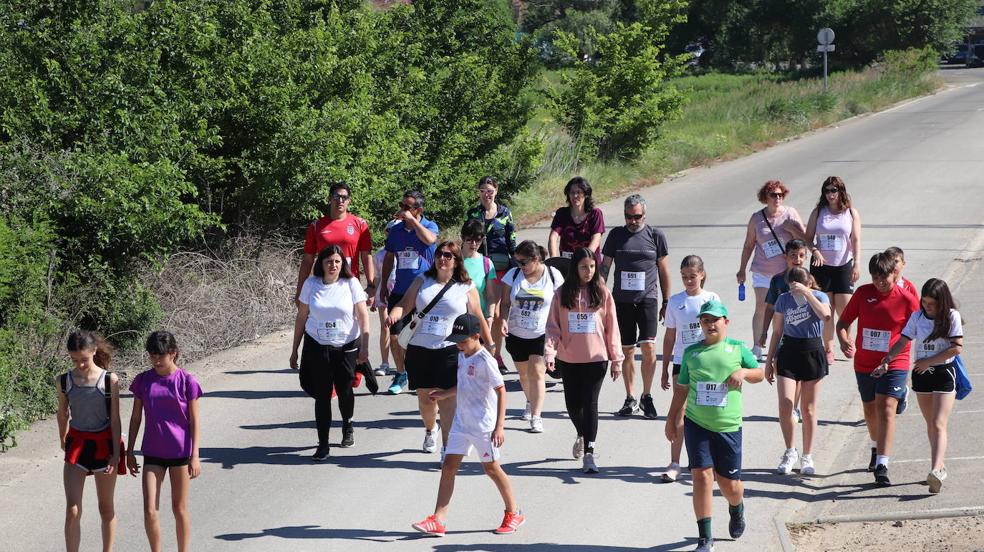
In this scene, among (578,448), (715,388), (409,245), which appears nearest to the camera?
(715,388)

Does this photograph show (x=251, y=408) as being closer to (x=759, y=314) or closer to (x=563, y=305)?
(x=563, y=305)

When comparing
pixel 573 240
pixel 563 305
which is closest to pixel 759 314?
pixel 573 240

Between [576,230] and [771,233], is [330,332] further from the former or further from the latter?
[771,233]

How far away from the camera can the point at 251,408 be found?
10.8 metres

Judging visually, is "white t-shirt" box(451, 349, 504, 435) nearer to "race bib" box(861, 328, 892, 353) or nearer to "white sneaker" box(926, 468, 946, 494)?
"race bib" box(861, 328, 892, 353)

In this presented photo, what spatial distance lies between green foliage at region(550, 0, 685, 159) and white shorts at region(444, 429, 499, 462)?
719 inches

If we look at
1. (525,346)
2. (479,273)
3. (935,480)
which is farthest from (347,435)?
(935,480)

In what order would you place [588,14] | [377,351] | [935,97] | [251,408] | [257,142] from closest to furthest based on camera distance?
[251,408] → [377,351] → [257,142] → [935,97] → [588,14]

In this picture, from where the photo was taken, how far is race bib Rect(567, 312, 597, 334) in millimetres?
8758

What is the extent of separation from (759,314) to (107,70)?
761 centimetres

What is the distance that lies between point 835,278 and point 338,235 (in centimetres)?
482

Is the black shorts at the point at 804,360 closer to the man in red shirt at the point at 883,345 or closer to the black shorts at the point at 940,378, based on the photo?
the man in red shirt at the point at 883,345

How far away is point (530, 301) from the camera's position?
30.8 feet

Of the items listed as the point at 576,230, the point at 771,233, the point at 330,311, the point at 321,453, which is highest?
the point at 576,230
